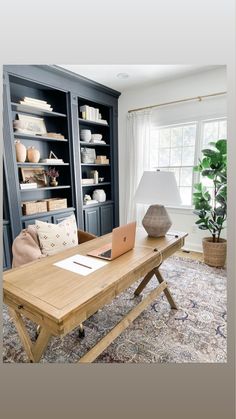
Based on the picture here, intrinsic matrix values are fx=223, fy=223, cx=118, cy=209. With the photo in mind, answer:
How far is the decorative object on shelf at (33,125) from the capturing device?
8.95ft

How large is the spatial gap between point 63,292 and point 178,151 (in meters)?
2.95

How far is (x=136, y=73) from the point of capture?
9.55 feet

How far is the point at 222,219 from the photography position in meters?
2.79

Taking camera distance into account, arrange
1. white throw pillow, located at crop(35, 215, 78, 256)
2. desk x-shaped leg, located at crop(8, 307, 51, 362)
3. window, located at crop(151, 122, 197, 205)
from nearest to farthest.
Answer: 1. desk x-shaped leg, located at crop(8, 307, 51, 362)
2. white throw pillow, located at crop(35, 215, 78, 256)
3. window, located at crop(151, 122, 197, 205)

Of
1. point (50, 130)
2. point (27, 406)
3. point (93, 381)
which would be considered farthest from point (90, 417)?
point (50, 130)

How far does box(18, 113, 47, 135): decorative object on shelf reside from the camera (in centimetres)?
273

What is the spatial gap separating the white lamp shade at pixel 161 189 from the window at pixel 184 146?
1685mm

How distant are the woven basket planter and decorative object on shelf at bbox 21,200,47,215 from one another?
216cm

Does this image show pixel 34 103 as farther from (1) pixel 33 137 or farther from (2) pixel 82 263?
(2) pixel 82 263

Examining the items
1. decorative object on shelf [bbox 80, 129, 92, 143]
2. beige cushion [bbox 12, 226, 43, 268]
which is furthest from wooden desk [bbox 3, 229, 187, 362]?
decorative object on shelf [bbox 80, 129, 92, 143]

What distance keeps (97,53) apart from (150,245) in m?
1.22

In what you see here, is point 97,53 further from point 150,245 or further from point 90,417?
point 90,417

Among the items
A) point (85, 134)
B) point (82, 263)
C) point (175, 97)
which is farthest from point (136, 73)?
point (82, 263)

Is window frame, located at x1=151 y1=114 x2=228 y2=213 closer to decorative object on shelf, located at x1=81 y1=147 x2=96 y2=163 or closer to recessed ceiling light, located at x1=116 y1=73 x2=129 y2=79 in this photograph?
recessed ceiling light, located at x1=116 y1=73 x2=129 y2=79
